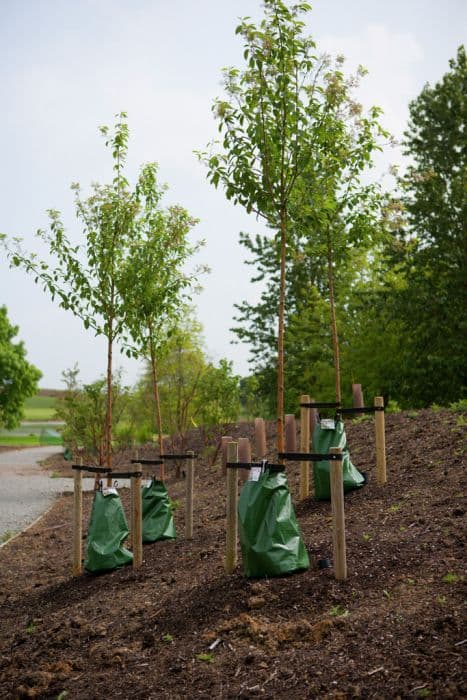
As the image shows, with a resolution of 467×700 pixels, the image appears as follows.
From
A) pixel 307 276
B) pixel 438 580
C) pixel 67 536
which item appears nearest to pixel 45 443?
pixel 307 276

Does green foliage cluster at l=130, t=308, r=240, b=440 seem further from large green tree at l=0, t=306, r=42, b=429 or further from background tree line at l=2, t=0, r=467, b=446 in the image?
large green tree at l=0, t=306, r=42, b=429

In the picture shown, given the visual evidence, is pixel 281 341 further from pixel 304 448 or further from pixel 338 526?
pixel 304 448

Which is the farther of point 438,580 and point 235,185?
point 235,185

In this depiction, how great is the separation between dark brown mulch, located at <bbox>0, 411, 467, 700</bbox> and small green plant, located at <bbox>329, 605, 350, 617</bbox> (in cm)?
1

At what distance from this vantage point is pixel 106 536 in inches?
313

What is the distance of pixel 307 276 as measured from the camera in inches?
1315

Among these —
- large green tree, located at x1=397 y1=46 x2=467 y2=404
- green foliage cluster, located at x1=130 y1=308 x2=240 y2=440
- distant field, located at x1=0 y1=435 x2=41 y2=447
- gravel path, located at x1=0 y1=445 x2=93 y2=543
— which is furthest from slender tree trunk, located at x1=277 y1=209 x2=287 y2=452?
distant field, located at x1=0 y1=435 x2=41 y2=447

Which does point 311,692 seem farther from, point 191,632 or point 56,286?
point 56,286

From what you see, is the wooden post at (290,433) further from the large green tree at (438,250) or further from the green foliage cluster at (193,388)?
the large green tree at (438,250)

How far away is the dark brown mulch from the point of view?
4543 mm

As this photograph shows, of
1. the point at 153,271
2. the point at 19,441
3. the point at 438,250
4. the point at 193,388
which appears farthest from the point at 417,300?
the point at 19,441

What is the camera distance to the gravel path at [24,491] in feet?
44.9

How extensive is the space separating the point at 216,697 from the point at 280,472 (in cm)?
216

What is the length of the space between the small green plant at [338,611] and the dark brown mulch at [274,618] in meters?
0.01
